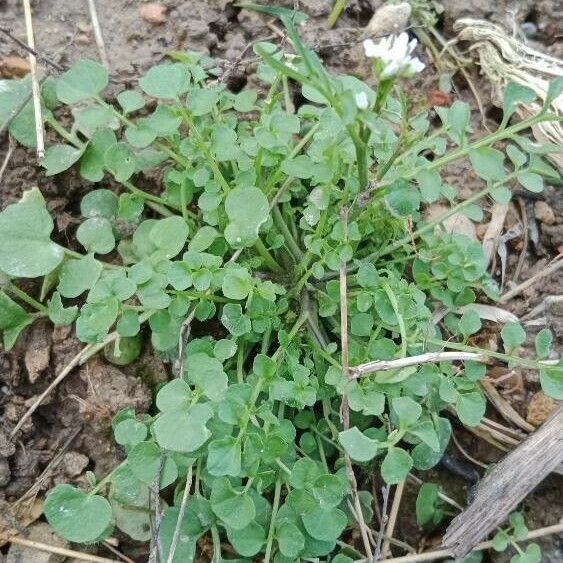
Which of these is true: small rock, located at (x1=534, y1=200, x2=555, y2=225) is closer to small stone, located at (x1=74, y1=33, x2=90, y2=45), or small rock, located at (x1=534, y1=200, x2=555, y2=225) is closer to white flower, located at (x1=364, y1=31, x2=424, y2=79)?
white flower, located at (x1=364, y1=31, x2=424, y2=79)

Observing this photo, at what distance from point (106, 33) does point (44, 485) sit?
1066 millimetres

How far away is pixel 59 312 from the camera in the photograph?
1.44 meters

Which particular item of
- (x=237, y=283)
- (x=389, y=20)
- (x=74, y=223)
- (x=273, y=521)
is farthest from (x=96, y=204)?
(x=389, y=20)

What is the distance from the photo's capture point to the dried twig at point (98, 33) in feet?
5.57

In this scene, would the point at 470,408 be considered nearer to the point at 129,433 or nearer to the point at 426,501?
the point at 426,501

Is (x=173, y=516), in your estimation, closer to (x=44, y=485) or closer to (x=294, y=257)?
(x=44, y=485)

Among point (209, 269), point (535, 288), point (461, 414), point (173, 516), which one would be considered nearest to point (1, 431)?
point (173, 516)

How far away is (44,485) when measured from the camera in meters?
1.47

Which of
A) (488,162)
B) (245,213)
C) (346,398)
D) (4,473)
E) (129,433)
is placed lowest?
(4,473)

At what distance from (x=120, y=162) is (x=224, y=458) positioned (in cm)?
66

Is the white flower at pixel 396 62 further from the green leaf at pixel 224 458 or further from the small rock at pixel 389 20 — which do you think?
the small rock at pixel 389 20

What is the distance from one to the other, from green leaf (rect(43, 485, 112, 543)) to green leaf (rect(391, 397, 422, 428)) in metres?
0.56

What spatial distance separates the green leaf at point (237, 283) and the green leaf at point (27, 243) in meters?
0.36

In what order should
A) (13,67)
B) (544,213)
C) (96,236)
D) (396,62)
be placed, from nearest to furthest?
1. (396,62)
2. (96,236)
3. (13,67)
4. (544,213)
